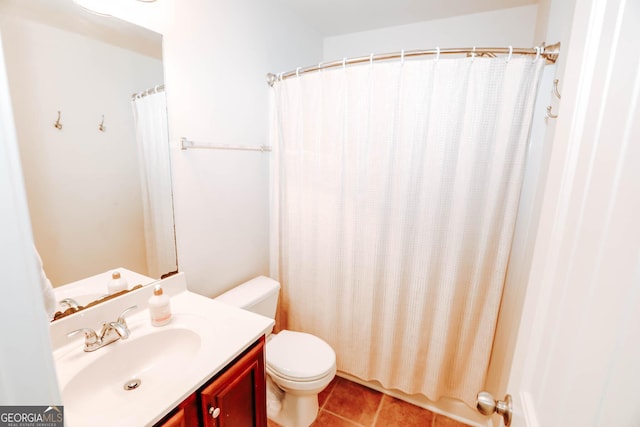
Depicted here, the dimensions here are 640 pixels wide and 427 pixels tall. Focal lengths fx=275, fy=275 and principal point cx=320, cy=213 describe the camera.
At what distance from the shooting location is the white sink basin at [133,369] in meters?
0.87

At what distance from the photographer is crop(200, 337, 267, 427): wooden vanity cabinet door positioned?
0.90 metres

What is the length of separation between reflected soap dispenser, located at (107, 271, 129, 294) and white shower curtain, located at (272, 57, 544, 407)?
0.94 m

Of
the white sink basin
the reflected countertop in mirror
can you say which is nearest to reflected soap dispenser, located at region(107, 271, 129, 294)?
the reflected countertop in mirror

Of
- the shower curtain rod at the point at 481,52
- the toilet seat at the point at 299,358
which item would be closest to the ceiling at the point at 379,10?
the shower curtain rod at the point at 481,52

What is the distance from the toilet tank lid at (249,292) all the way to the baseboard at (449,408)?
3.32ft

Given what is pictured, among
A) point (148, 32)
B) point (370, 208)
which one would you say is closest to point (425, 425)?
point (370, 208)

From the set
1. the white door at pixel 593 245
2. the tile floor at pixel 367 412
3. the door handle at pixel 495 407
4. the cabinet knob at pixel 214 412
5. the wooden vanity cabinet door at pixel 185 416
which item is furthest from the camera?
the tile floor at pixel 367 412

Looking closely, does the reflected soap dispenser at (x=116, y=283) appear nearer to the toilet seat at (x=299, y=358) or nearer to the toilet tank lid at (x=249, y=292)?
the toilet tank lid at (x=249, y=292)

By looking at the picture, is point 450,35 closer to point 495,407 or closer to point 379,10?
point 379,10

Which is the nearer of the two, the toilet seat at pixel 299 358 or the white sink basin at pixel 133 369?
the white sink basin at pixel 133 369

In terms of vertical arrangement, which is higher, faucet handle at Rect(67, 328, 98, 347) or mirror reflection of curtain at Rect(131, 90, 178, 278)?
mirror reflection of curtain at Rect(131, 90, 178, 278)

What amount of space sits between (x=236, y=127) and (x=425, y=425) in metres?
2.08

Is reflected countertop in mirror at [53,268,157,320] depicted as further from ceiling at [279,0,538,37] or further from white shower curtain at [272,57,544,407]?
ceiling at [279,0,538,37]

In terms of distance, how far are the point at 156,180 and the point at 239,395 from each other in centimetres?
98
